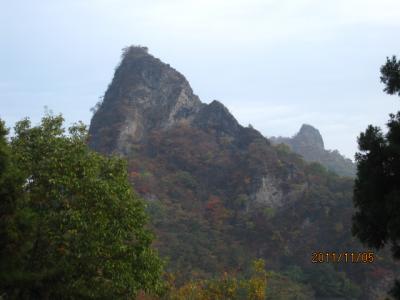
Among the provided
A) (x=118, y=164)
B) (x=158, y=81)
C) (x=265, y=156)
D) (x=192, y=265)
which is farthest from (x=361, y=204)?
(x=158, y=81)

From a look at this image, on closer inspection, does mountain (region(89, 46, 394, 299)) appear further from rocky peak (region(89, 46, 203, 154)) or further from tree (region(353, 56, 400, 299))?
tree (region(353, 56, 400, 299))

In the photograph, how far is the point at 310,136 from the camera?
177750 millimetres

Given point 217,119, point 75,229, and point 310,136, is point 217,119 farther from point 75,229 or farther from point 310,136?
point 75,229

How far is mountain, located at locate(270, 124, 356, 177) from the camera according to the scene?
15662 centimetres

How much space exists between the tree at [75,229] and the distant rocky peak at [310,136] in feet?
508

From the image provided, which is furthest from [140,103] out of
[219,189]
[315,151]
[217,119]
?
[315,151]

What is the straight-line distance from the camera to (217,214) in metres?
93.1

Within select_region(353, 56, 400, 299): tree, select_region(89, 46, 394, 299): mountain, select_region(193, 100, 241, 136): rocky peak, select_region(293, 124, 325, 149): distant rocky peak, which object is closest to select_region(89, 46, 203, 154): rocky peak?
select_region(89, 46, 394, 299): mountain

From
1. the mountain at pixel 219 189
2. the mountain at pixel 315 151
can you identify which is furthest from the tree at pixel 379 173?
the mountain at pixel 315 151

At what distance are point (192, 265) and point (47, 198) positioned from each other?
54144mm

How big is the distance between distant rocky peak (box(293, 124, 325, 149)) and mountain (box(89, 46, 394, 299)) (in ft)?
200

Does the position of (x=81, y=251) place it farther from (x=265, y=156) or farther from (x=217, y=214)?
(x=265, y=156)

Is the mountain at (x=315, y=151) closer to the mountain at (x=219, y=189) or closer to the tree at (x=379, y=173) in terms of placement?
the mountain at (x=219, y=189)

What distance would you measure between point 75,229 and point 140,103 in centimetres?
10326
